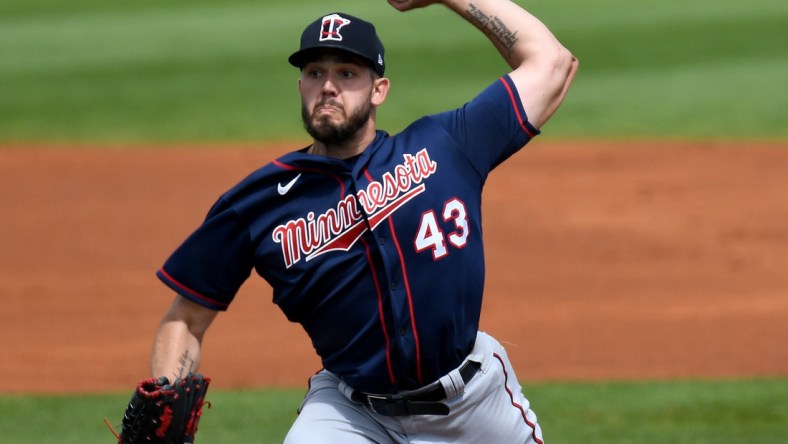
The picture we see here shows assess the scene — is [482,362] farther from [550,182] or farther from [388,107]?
[388,107]

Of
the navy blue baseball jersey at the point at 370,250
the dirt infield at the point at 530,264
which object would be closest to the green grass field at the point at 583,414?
the dirt infield at the point at 530,264

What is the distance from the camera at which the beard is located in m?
4.24

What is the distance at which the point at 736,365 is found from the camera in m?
8.20

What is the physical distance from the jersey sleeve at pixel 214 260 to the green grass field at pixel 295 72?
10.4 metres

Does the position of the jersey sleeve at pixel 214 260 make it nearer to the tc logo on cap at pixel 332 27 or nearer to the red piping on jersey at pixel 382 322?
the red piping on jersey at pixel 382 322

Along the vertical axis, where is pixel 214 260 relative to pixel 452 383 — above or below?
above

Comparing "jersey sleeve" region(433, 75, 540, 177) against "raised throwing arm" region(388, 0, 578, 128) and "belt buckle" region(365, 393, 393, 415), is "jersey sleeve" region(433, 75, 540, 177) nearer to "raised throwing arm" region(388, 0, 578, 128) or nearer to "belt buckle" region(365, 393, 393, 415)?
"raised throwing arm" region(388, 0, 578, 128)

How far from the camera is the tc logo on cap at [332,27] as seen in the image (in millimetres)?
4242

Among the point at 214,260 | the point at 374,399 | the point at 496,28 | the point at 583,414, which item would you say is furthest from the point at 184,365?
the point at 583,414

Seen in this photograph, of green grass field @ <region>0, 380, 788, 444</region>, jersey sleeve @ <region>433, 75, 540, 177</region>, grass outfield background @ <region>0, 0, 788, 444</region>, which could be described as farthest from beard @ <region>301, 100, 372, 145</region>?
grass outfield background @ <region>0, 0, 788, 444</region>

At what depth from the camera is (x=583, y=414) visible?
7172mm

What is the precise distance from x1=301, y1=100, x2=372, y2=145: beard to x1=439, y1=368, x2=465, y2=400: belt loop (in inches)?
33.2

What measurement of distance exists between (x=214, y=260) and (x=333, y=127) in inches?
23.3

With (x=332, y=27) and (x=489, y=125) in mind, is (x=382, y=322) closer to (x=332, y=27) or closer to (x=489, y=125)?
(x=489, y=125)
